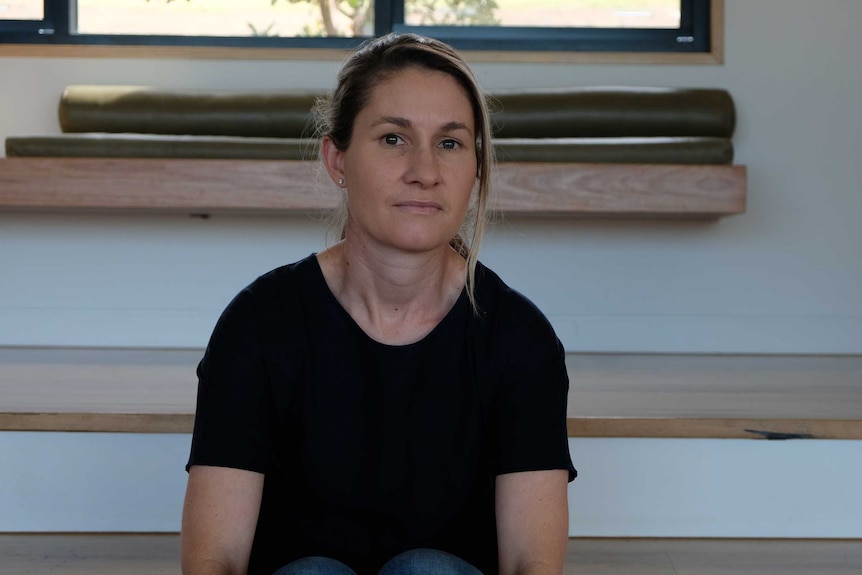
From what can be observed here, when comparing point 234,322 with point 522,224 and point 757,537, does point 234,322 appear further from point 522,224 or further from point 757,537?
point 522,224

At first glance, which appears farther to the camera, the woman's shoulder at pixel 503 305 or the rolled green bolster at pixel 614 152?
the rolled green bolster at pixel 614 152

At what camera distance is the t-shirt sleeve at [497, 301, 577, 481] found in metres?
1.37

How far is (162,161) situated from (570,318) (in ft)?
4.48

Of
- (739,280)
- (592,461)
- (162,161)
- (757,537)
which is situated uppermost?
(162,161)

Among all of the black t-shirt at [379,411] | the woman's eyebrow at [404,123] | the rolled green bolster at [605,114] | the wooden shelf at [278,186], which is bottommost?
the black t-shirt at [379,411]

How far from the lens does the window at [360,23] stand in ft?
11.7

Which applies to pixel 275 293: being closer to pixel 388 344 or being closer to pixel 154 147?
pixel 388 344

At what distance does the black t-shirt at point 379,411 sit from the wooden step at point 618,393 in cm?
73

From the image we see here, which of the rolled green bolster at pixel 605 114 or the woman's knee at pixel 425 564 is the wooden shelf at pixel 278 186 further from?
the woman's knee at pixel 425 564

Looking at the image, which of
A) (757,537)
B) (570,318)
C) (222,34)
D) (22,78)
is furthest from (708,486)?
(22,78)

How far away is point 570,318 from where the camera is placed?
3.49 m

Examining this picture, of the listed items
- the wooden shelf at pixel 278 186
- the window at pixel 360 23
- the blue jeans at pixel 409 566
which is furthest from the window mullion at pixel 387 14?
the blue jeans at pixel 409 566

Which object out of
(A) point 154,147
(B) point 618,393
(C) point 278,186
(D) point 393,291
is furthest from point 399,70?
(A) point 154,147

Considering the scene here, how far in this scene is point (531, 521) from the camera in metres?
1.35
